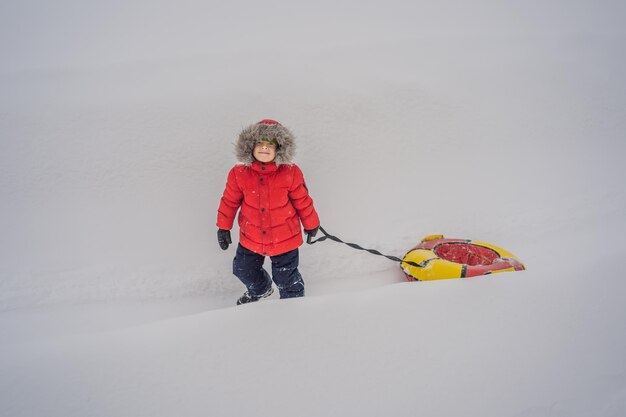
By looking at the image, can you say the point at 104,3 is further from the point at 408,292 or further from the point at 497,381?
the point at 497,381

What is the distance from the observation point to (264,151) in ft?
5.47

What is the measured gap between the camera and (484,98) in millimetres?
3057

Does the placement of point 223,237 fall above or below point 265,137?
below

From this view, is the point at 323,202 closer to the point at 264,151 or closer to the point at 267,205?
the point at 267,205

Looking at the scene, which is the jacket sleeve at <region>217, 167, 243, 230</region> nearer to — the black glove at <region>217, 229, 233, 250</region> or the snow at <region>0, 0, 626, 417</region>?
the black glove at <region>217, 229, 233, 250</region>

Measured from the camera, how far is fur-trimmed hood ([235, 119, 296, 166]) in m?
1.65

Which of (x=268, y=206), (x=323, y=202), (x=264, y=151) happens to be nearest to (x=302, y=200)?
(x=268, y=206)

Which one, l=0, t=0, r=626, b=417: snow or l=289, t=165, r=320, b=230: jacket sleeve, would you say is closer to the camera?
l=0, t=0, r=626, b=417: snow

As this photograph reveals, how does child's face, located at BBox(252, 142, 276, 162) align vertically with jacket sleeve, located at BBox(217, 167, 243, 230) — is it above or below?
above

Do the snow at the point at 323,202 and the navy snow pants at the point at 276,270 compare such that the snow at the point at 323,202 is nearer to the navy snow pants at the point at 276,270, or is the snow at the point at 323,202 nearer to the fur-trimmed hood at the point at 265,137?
the navy snow pants at the point at 276,270

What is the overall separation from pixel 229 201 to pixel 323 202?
3.02ft

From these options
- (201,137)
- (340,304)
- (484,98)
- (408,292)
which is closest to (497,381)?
(408,292)

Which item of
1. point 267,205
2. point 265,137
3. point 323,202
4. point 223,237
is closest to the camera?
point 265,137

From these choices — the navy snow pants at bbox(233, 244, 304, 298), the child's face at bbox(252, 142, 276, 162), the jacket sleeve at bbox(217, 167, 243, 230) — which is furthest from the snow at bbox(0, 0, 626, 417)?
the child's face at bbox(252, 142, 276, 162)
